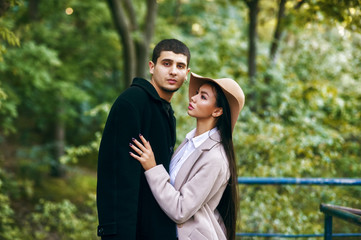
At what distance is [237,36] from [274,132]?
5.80 meters

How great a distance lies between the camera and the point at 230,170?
2271 mm

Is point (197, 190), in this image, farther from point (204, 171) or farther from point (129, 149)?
point (129, 149)

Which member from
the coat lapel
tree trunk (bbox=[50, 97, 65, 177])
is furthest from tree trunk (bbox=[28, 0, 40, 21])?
the coat lapel

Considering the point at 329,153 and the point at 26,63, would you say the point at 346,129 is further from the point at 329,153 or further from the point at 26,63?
the point at 26,63

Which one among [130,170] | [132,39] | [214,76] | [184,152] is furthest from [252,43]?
[130,170]

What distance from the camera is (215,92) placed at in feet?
7.71

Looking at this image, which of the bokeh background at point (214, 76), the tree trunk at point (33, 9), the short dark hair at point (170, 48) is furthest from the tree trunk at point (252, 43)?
the tree trunk at point (33, 9)

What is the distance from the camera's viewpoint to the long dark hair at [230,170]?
7.55 ft

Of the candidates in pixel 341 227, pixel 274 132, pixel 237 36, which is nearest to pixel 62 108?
pixel 237 36

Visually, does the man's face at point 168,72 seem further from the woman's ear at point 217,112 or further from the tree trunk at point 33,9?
the tree trunk at point 33,9

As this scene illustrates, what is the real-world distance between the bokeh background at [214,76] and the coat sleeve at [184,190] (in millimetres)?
1148

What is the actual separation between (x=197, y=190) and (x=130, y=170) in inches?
16.2

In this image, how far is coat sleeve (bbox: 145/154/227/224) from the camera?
2057mm

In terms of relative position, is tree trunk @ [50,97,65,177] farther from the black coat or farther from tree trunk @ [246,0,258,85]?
the black coat
